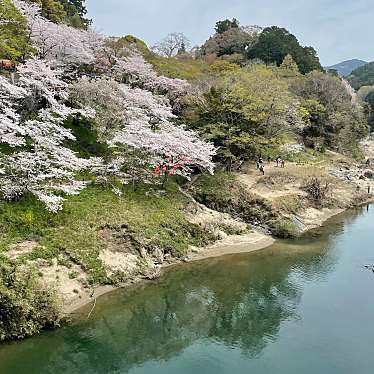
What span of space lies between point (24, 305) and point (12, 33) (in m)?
19.1

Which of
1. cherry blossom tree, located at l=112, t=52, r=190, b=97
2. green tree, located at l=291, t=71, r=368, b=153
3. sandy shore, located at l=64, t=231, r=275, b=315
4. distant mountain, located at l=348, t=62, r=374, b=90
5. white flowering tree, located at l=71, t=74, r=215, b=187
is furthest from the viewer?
distant mountain, located at l=348, t=62, r=374, b=90

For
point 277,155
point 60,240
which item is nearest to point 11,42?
point 60,240

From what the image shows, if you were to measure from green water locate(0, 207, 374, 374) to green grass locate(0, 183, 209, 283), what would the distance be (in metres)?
1.95

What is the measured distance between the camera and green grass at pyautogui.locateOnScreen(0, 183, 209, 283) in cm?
1953

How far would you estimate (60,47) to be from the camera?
1276 inches

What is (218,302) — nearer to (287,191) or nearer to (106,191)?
(106,191)

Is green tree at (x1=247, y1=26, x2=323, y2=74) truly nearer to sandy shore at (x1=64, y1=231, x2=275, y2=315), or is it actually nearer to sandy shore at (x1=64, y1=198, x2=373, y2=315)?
sandy shore at (x1=64, y1=198, x2=373, y2=315)

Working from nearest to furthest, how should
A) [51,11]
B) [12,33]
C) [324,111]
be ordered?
1. [12,33]
2. [51,11]
3. [324,111]

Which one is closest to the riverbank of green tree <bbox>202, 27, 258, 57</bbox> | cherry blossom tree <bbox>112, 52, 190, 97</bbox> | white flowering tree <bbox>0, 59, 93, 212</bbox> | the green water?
white flowering tree <bbox>0, 59, 93, 212</bbox>

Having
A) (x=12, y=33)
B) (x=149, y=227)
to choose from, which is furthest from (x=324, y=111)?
(x=12, y=33)

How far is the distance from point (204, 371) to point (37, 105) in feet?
61.9

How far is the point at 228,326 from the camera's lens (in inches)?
722

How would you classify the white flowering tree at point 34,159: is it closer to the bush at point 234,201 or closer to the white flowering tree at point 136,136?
the white flowering tree at point 136,136

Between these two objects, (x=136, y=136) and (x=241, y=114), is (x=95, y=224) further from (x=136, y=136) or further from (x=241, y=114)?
(x=241, y=114)
